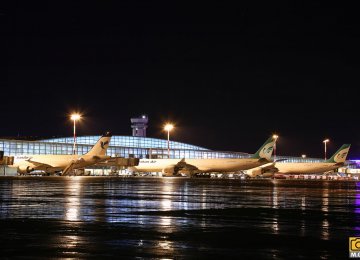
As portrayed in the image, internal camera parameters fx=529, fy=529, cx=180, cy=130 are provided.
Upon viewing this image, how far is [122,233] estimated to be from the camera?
43.0 ft

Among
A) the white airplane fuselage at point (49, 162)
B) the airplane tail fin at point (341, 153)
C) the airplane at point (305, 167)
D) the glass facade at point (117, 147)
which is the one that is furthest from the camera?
the glass facade at point (117, 147)

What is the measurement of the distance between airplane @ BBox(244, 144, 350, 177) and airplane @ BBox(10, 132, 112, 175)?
3638 cm

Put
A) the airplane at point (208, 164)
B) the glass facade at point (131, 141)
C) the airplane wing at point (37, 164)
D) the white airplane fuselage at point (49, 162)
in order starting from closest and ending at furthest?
the white airplane fuselage at point (49, 162) < the airplane wing at point (37, 164) < the airplane at point (208, 164) < the glass facade at point (131, 141)

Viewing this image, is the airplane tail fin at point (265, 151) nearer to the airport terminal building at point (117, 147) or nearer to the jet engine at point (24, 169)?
the jet engine at point (24, 169)

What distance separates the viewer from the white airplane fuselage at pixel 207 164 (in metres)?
102

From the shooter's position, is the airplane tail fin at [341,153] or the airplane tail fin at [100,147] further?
the airplane tail fin at [341,153]

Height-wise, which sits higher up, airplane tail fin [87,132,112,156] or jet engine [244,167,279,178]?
airplane tail fin [87,132,112,156]

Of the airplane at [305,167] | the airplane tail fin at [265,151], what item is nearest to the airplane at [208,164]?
the airplane tail fin at [265,151]

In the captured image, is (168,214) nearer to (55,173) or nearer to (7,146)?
(55,173)

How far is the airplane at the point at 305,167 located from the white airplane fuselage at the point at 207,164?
12.4 m

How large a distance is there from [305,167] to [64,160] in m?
53.9

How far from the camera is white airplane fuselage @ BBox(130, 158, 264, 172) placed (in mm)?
102312

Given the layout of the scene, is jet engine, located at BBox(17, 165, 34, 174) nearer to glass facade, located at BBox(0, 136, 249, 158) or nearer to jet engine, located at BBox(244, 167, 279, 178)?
glass facade, located at BBox(0, 136, 249, 158)

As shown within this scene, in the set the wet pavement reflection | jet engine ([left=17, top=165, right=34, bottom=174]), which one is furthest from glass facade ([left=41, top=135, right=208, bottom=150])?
the wet pavement reflection
